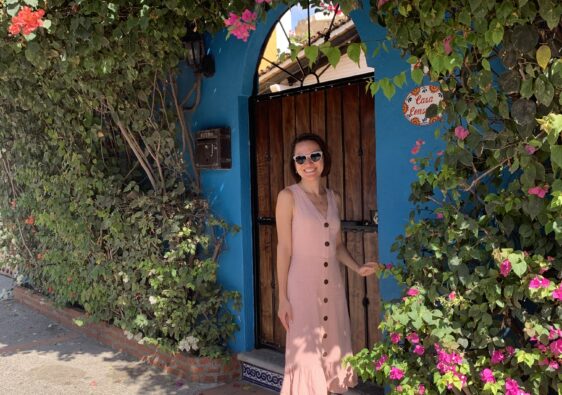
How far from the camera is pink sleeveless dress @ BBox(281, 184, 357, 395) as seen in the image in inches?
128

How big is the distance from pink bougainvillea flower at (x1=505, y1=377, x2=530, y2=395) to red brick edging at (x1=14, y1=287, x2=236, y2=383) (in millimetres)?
2943

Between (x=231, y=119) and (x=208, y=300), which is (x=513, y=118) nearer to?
(x=231, y=119)

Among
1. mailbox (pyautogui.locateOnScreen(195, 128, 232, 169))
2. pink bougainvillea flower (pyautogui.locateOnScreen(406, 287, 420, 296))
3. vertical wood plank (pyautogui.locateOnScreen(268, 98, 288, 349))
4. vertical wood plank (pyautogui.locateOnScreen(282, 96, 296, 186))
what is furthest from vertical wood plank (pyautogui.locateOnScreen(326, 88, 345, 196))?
pink bougainvillea flower (pyautogui.locateOnScreen(406, 287, 420, 296))

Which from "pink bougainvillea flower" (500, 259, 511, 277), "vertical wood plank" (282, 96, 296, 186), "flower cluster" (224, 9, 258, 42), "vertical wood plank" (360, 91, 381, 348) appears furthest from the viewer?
"vertical wood plank" (282, 96, 296, 186)

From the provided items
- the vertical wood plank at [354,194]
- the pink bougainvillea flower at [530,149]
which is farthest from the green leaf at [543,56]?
the vertical wood plank at [354,194]

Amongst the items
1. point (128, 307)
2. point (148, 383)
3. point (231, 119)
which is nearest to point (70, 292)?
point (128, 307)

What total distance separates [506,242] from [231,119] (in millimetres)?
2937

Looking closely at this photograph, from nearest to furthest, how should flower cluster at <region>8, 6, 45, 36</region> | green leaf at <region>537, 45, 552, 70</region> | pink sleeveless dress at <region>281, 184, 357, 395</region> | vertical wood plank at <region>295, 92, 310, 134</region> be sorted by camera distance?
green leaf at <region>537, 45, 552, 70</region>
pink sleeveless dress at <region>281, 184, 357, 395</region>
flower cluster at <region>8, 6, 45, 36</region>
vertical wood plank at <region>295, 92, 310, 134</region>

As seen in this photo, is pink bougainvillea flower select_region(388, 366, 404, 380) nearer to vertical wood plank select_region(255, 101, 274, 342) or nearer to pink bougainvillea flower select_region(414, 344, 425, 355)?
pink bougainvillea flower select_region(414, 344, 425, 355)

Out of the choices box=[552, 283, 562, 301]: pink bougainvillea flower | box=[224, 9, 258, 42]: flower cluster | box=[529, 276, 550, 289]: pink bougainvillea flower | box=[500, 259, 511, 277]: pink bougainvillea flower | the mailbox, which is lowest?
box=[552, 283, 562, 301]: pink bougainvillea flower

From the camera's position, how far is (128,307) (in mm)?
5449

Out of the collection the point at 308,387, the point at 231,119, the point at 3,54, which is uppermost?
the point at 3,54

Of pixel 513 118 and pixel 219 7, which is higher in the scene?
pixel 219 7

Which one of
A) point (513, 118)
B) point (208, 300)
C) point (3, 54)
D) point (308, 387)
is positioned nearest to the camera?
point (513, 118)
